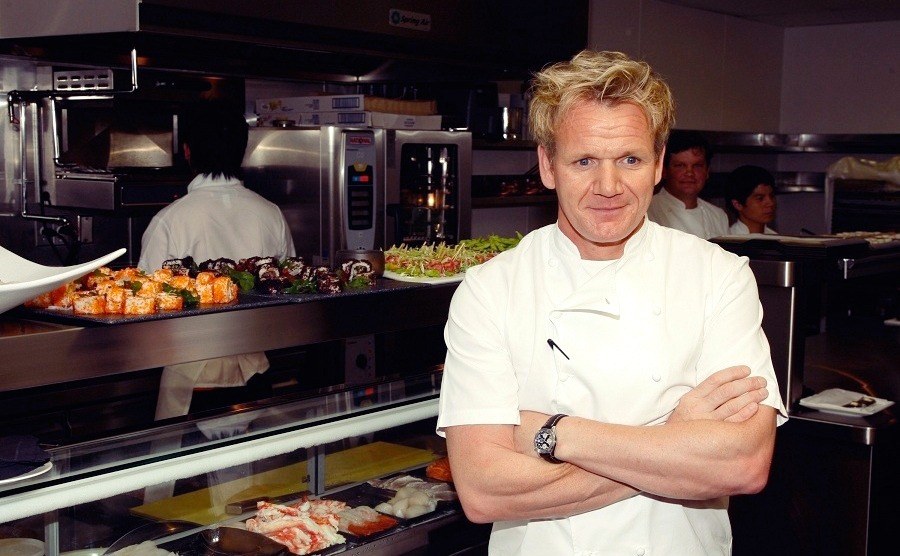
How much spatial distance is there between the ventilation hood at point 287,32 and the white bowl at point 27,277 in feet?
2.97

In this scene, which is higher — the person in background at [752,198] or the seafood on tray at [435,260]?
the person in background at [752,198]

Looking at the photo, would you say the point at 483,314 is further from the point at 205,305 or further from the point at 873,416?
the point at 873,416

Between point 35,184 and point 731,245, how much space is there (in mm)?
3254

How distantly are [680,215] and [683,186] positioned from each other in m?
0.17

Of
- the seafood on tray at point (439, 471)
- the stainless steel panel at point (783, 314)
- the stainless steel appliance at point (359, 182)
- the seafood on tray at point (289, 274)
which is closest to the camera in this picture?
the seafood on tray at point (439, 471)

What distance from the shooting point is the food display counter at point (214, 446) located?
6.32ft

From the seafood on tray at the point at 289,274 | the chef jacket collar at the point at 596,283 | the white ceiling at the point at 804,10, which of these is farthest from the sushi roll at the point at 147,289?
the white ceiling at the point at 804,10

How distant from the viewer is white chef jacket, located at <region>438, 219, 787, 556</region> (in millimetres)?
1837

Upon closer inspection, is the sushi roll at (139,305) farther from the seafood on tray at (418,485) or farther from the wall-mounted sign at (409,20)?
the wall-mounted sign at (409,20)

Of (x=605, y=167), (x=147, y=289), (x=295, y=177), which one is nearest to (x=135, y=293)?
(x=147, y=289)

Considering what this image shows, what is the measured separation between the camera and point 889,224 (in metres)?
7.04

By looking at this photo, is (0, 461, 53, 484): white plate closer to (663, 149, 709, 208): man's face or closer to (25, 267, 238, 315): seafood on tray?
(25, 267, 238, 315): seafood on tray

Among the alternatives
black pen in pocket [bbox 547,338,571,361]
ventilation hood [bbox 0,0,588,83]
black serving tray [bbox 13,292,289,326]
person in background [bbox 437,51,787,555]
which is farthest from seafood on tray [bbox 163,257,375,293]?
black pen in pocket [bbox 547,338,571,361]

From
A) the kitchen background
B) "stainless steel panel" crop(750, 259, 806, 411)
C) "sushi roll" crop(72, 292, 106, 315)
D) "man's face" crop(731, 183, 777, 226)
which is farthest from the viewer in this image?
"man's face" crop(731, 183, 777, 226)
